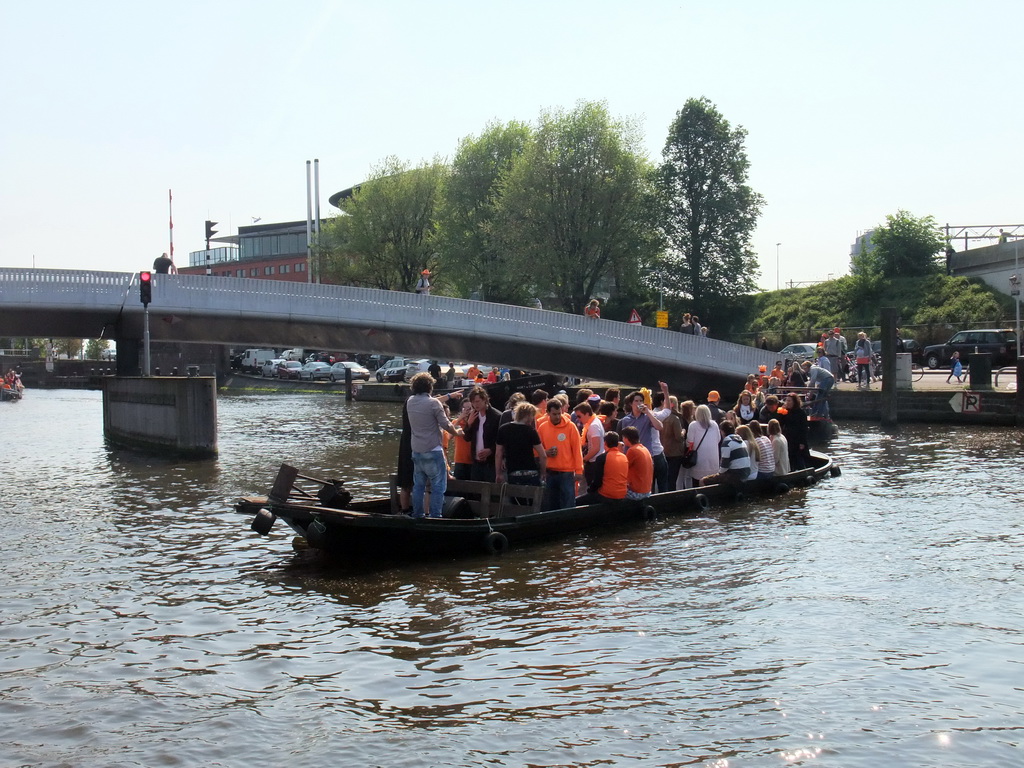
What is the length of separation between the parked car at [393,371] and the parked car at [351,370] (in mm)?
796

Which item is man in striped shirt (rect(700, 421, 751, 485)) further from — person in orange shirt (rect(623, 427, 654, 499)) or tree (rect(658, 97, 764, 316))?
tree (rect(658, 97, 764, 316))

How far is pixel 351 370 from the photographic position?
5522cm

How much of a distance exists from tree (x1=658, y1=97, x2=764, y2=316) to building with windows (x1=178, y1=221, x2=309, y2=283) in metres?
52.3

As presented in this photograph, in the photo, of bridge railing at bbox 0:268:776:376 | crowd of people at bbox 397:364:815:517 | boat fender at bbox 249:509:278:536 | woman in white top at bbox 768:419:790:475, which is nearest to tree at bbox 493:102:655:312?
bridge railing at bbox 0:268:776:376

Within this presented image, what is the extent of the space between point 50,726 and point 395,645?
293 cm

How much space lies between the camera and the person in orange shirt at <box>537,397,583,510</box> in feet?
43.8

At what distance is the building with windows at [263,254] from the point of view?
105 metres

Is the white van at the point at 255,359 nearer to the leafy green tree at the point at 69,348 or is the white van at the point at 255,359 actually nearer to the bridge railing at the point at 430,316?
the leafy green tree at the point at 69,348

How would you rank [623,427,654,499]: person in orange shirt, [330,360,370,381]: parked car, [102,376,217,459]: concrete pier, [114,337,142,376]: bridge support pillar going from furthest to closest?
1. [330,360,370,381]: parked car
2. [114,337,142,376]: bridge support pillar
3. [102,376,217,459]: concrete pier
4. [623,427,654,499]: person in orange shirt

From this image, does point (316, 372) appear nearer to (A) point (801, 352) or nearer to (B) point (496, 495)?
(A) point (801, 352)

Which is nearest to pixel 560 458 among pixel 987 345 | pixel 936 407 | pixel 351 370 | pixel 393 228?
pixel 936 407

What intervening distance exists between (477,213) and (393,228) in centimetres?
617

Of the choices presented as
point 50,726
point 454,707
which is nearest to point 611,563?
point 454,707

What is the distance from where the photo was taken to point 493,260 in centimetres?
5984
